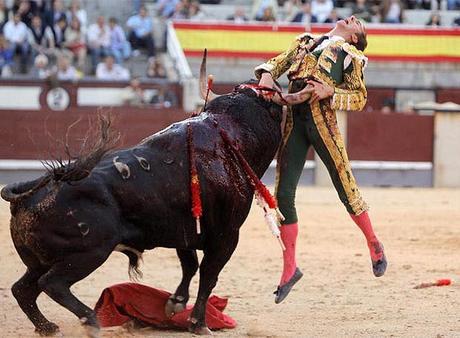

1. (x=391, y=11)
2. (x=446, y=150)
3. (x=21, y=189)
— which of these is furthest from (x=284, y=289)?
(x=391, y=11)

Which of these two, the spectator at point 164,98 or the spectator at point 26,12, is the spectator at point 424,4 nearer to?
the spectator at point 164,98

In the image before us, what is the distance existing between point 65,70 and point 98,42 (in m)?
0.85

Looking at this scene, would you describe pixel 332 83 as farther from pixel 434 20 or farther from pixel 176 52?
pixel 434 20

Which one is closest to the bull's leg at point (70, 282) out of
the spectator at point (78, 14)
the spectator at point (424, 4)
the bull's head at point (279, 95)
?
the bull's head at point (279, 95)

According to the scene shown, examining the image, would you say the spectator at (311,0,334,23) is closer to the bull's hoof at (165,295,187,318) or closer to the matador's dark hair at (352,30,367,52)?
the matador's dark hair at (352,30,367,52)

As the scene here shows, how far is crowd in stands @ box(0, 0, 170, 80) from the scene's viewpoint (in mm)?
14820

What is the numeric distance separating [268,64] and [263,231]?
12.8 ft

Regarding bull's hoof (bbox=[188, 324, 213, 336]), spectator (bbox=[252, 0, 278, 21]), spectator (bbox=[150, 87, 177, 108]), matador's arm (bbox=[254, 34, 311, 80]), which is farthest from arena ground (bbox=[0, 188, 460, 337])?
spectator (bbox=[252, 0, 278, 21])

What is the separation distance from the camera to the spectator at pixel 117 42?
15344 millimetres

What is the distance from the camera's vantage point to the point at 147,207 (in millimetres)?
4734

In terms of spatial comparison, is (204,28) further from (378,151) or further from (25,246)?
(25,246)

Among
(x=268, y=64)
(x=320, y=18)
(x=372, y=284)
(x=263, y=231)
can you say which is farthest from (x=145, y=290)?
(x=320, y=18)

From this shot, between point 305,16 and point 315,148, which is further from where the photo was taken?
point 305,16

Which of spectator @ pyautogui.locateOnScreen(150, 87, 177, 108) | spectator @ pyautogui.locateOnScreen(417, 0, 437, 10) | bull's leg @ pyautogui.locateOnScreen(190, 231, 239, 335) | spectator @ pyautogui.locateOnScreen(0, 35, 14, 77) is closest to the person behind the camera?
bull's leg @ pyautogui.locateOnScreen(190, 231, 239, 335)
